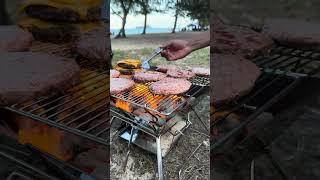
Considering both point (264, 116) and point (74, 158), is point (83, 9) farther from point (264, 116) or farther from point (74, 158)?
point (264, 116)

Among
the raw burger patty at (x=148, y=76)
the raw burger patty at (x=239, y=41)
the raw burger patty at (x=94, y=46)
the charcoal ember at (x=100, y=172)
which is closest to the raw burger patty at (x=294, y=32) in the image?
the raw burger patty at (x=239, y=41)

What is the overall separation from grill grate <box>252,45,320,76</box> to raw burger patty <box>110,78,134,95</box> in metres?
0.32

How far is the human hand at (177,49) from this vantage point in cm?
78

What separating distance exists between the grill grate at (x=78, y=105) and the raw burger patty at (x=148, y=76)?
10cm

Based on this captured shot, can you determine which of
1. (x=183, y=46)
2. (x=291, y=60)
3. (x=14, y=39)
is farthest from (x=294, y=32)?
(x=14, y=39)

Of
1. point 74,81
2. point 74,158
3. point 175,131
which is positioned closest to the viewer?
point 175,131

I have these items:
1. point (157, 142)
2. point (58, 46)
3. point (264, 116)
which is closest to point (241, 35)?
point (264, 116)

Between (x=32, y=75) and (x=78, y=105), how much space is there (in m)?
0.16

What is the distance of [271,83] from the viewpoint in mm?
911

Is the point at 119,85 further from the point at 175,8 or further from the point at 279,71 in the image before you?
the point at 279,71

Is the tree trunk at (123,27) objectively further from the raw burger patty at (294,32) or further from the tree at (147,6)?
the raw burger patty at (294,32)

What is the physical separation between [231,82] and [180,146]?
0.19 metres

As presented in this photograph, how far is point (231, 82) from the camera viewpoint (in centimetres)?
85

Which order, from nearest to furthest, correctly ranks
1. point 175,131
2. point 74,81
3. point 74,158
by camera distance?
point 175,131
point 74,81
point 74,158
